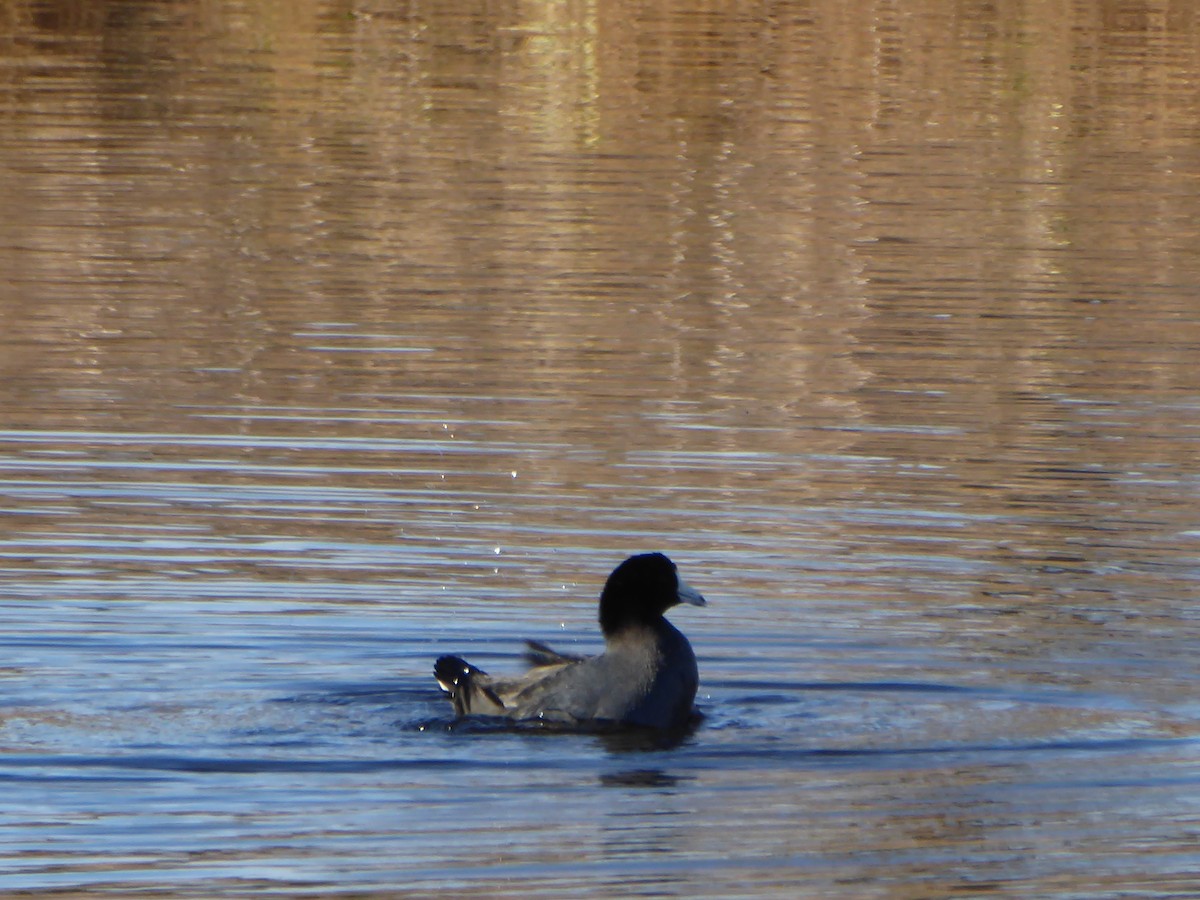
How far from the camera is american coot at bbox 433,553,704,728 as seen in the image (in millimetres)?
9578

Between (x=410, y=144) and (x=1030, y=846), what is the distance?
21652 mm

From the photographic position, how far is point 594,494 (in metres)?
13.3

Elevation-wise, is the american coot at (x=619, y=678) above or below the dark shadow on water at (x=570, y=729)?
above

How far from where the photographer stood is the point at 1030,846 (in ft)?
27.2

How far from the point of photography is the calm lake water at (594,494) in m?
8.39

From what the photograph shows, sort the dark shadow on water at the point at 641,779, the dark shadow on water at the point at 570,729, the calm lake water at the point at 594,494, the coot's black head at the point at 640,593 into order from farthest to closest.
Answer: the coot's black head at the point at 640,593
the dark shadow on water at the point at 570,729
the dark shadow on water at the point at 641,779
the calm lake water at the point at 594,494

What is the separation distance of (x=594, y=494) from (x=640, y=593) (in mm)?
3543

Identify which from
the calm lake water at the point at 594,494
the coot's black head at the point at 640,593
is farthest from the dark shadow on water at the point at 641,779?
the coot's black head at the point at 640,593

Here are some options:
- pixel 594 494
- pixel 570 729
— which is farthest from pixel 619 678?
pixel 594 494

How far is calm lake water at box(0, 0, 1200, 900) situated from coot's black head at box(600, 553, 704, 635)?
1.63 ft

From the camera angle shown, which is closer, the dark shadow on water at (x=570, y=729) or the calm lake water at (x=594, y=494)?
the calm lake water at (x=594, y=494)

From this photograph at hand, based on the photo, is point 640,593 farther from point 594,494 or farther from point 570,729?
point 594,494

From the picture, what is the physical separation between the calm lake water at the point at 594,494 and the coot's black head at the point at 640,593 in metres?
0.50

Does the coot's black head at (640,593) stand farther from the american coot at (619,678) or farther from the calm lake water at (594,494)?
the calm lake water at (594,494)
